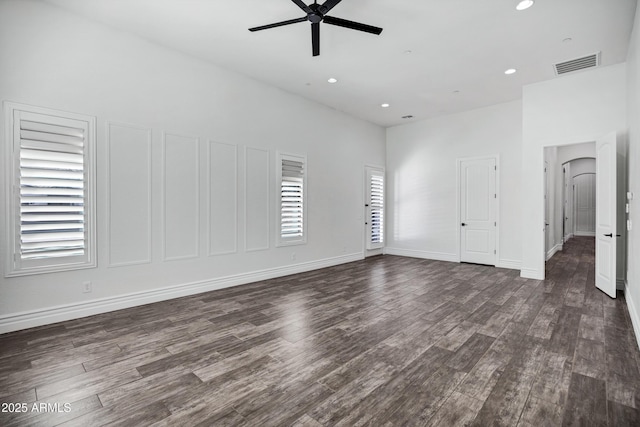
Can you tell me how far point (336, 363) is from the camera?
254 centimetres

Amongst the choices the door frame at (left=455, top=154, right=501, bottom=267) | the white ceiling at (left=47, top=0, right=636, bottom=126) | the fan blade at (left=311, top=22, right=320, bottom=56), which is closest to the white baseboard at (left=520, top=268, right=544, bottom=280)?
the door frame at (left=455, top=154, right=501, bottom=267)

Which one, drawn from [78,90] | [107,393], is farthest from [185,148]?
[107,393]

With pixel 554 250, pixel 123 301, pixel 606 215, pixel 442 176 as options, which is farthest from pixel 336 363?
pixel 554 250

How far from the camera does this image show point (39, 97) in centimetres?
336

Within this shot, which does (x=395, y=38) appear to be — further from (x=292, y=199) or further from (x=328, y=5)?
(x=292, y=199)

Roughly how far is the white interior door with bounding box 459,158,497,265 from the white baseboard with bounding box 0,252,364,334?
391 centimetres

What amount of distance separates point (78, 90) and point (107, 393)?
3267 mm

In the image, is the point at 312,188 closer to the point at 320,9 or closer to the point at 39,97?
the point at 320,9

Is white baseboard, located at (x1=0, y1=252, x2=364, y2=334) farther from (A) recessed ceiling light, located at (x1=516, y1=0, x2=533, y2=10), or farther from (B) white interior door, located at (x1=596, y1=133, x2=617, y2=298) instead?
(A) recessed ceiling light, located at (x1=516, y1=0, x2=533, y2=10)

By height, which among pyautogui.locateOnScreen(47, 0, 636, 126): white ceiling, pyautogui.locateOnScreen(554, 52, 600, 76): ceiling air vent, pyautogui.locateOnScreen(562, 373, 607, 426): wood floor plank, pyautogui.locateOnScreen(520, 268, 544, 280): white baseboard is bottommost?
pyautogui.locateOnScreen(562, 373, 607, 426): wood floor plank

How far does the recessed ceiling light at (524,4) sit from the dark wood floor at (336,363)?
11.1ft

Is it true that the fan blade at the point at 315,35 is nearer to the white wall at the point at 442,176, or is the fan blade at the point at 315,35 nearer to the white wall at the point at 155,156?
the white wall at the point at 155,156

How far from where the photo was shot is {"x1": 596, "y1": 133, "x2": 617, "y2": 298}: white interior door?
4.26 m

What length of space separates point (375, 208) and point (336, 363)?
5.79m
